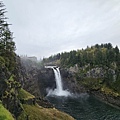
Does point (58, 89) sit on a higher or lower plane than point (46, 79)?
lower

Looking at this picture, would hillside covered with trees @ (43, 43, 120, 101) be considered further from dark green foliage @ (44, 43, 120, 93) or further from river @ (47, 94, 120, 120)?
river @ (47, 94, 120, 120)

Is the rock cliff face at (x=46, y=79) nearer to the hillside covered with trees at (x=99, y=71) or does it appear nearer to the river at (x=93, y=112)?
the hillside covered with trees at (x=99, y=71)

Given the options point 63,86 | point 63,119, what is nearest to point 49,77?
point 63,86

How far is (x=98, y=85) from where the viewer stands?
12700cm

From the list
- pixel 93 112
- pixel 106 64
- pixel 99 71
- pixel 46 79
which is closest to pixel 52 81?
pixel 46 79

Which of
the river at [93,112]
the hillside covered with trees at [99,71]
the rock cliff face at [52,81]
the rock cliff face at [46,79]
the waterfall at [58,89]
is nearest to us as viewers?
the river at [93,112]

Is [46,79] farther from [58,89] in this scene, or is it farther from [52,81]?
[58,89]

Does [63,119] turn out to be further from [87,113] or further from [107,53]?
[107,53]

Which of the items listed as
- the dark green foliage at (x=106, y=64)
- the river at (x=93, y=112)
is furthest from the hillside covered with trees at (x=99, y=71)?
the river at (x=93, y=112)

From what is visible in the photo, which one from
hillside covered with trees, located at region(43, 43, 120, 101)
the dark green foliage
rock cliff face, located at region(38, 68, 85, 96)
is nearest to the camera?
hillside covered with trees, located at region(43, 43, 120, 101)

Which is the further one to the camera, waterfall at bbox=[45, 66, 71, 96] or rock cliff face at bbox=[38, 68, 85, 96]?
rock cliff face at bbox=[38, 68, 85, 96]

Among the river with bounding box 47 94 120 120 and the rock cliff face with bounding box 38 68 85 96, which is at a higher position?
the rock cliff face with bounding box 38 68 85 96

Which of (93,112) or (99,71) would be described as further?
(99,71)

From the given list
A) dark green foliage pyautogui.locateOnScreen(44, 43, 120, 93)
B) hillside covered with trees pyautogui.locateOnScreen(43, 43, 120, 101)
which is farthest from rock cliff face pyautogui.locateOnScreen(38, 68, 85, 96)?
dark green foliage pyautogui.locateOnScreen(44, 43, 120, 93)
